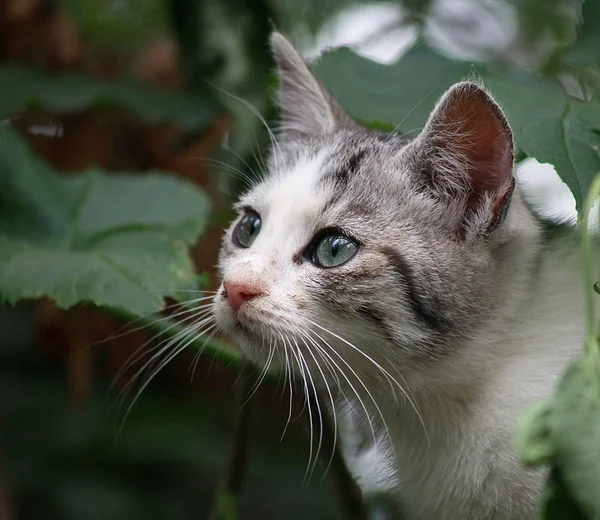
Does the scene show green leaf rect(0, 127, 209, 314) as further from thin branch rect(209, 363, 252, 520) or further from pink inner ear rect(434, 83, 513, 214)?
pink inner ear rect(434, 83, 513, 214)

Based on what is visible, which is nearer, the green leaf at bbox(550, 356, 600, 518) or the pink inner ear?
the green leaf at bbox(550, 356, 600, 518)

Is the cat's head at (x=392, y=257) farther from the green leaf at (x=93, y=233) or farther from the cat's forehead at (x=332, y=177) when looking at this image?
the green leaf at (x=93, y=233)

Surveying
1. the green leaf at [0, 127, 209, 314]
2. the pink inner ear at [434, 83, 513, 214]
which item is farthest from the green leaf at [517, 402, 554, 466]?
the green leaf at [0, 127, 209, 314]

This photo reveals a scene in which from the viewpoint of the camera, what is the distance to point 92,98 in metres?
2.20

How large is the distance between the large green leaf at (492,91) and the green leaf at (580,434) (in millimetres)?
456

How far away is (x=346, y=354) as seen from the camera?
1.38 meters

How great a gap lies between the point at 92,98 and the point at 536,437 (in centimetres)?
173

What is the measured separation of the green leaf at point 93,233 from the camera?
5.04 ft

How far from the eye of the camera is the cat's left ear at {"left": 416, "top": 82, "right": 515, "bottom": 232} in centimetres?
128

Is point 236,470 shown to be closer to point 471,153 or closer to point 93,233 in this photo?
point 93,233

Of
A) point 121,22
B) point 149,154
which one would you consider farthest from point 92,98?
point 121,22

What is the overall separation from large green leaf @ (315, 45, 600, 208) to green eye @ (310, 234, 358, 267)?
26 cm

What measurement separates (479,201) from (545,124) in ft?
0.55

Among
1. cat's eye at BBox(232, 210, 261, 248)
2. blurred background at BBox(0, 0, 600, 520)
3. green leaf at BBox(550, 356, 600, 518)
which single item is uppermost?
green leaf at BBox(550, 356, 600, 518)
